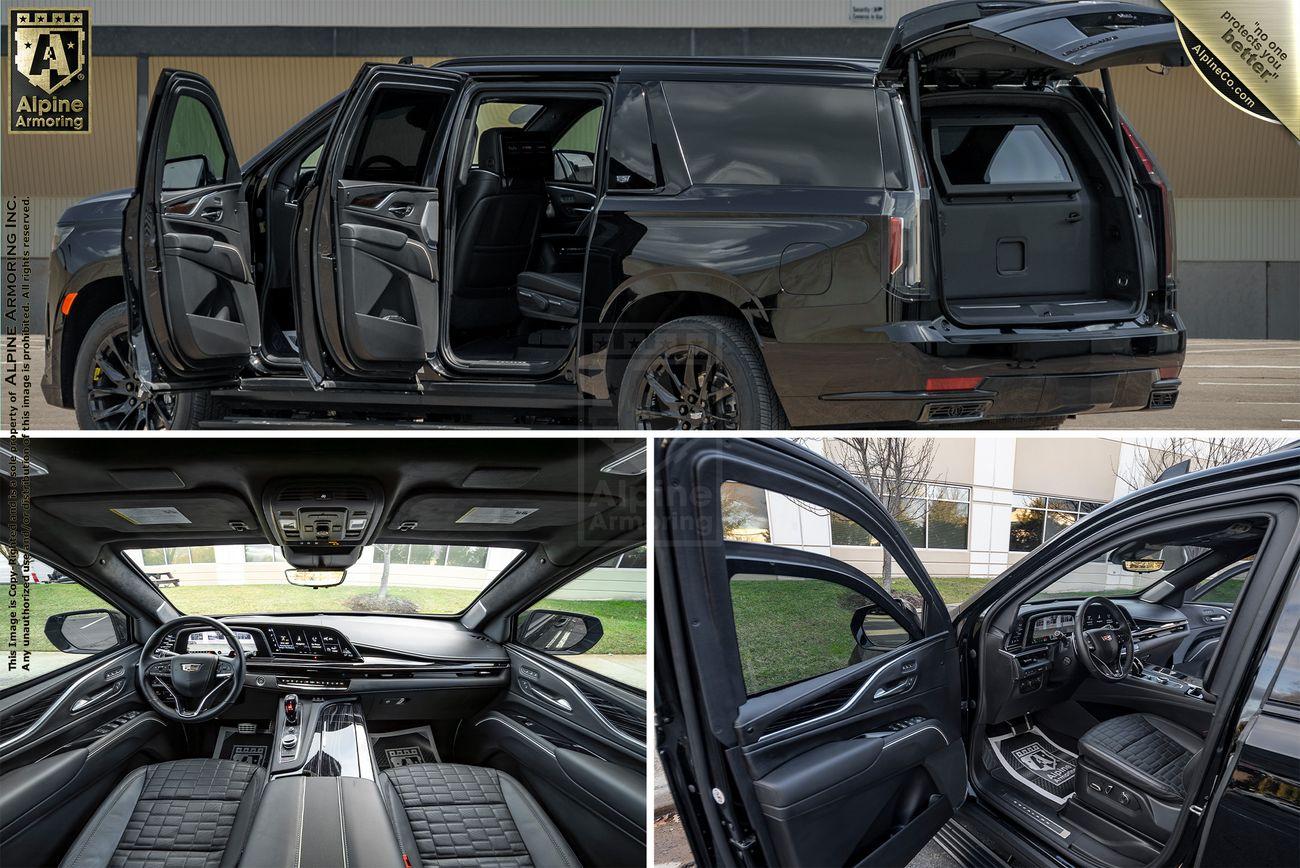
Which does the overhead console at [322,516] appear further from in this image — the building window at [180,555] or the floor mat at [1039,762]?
the floor mat at [1039,762]

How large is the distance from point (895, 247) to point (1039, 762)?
1.52 meters

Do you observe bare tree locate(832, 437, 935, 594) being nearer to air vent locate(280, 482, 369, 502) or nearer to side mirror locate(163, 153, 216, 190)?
air vent locate(280, 482, 369, 502)

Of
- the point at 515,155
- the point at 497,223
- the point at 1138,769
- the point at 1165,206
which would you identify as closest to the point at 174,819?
the point at 1138,769

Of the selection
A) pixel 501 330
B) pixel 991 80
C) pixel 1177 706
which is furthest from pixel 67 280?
pixel 1177 706

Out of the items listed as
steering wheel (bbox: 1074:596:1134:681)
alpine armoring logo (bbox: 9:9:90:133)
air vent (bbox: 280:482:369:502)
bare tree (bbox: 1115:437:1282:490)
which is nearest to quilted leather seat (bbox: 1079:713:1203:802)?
steering wheel (bbox: 1074:596:1134:681)

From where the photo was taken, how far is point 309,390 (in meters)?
4.48

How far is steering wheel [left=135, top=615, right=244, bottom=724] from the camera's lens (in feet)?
10.2

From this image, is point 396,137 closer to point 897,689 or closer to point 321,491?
point 321,491

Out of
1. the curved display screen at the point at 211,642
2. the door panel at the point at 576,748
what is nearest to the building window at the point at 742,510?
the door panel at the point at 576,748

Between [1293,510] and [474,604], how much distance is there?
2.11 m

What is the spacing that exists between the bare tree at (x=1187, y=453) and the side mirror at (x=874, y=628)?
1.81ft

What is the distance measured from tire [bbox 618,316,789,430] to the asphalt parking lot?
7.40 ft

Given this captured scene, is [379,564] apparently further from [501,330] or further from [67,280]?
[67,280]

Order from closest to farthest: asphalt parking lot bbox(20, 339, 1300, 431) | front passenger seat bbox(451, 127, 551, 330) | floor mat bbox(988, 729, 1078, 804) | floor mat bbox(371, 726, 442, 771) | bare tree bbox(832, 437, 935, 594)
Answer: bare tree bbox(832, 437, 935, 594) → floor mat bbox(988, 729, 1078, 804) → floor mat bbox(371, 726, 442, 771) → front passenger seat bbox(451, 127, 551, 330) → asphalt parking lot bbox(20, 339, 1300, 431)
